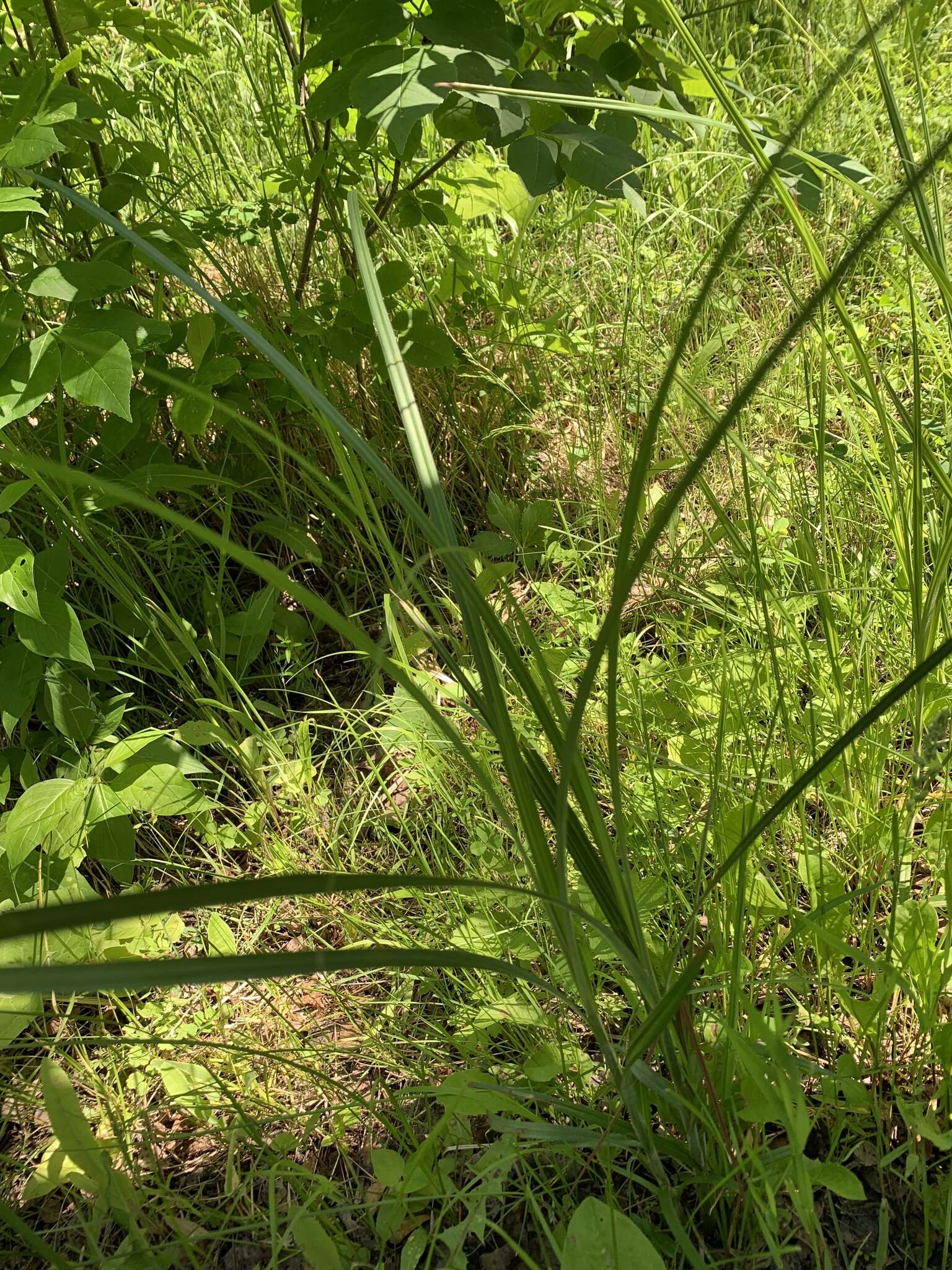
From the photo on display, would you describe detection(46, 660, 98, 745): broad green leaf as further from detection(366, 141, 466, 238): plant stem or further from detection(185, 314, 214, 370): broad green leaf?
detection(366, 141, 466, 238): plant stem

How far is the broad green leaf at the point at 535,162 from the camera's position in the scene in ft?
4.32

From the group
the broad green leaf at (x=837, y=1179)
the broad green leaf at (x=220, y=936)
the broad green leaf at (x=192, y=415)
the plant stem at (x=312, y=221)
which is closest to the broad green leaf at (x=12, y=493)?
the broad green leaf at (x=192, y=415)

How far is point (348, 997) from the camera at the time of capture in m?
1.27

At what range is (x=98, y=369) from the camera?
4.26 feet

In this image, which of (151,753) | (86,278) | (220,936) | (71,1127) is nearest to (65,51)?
(86,278)

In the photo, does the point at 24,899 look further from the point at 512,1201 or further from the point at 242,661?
the point at 512,1201

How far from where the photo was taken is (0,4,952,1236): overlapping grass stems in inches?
16.6

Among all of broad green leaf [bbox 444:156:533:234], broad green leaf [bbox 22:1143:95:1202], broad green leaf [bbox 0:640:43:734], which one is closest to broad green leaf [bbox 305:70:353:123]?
broad green leaf [bbox 444:156:533:234]

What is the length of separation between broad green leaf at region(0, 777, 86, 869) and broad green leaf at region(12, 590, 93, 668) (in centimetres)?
21

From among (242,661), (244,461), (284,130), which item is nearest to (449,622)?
(242,661)

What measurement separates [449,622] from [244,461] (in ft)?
1.96

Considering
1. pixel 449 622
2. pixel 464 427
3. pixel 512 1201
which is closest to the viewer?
pixel 512 1201

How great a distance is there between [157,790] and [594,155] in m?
1.22

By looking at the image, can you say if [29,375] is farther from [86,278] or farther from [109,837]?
[109,837]
